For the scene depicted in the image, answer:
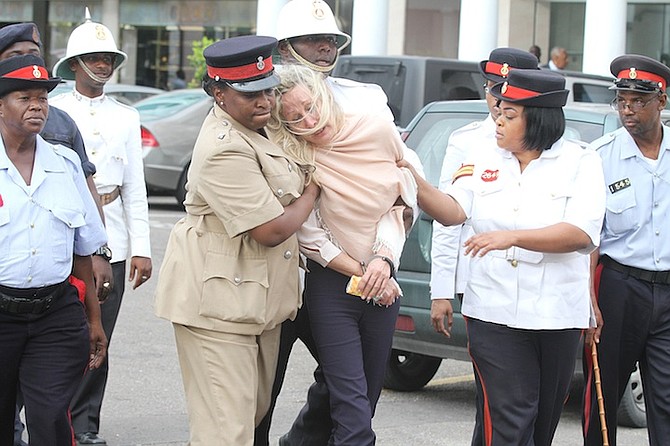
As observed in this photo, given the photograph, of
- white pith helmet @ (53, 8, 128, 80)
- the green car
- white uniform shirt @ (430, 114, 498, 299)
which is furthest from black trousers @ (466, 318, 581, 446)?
white pith helmet @ (53, 8, 128, 80)

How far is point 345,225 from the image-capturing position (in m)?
5.08

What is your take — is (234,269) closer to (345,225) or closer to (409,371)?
(345,225)

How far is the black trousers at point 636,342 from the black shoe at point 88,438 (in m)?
2.42

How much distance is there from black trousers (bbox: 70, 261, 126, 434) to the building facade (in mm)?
14908

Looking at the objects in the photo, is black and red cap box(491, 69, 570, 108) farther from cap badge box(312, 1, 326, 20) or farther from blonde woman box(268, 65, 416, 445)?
cap badge box(312, 1, 326, 20)

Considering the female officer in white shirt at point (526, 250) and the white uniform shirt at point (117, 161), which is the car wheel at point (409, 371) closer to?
the white uniform shirt at point (117, 161)

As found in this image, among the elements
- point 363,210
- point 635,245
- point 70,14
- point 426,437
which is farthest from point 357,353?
point 70,14

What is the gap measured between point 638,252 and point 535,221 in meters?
0.91

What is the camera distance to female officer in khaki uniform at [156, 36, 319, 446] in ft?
15.2

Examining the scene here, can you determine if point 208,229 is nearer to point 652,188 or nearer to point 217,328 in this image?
point 217,328

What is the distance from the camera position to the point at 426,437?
6953mm

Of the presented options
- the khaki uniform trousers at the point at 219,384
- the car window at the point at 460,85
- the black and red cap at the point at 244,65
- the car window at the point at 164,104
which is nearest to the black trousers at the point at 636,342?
the khaki uniform trousers at the point at 219,384

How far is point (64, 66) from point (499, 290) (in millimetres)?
2616

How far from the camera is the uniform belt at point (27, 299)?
16.0ft
